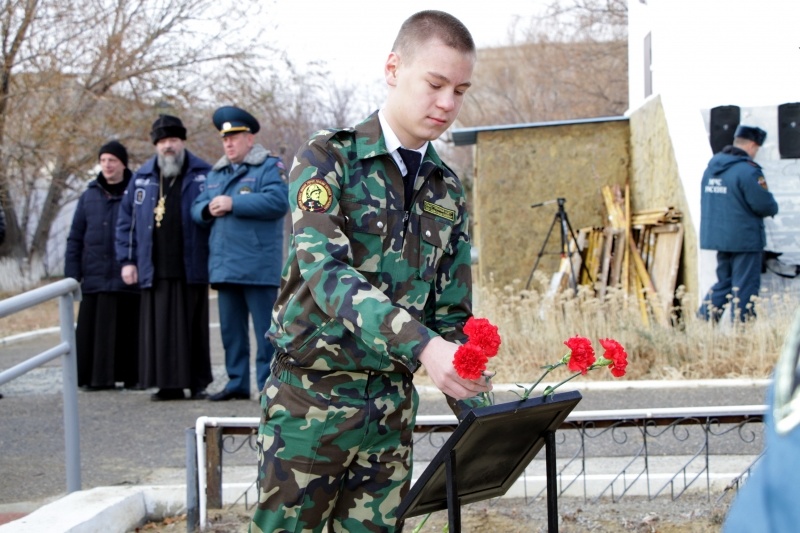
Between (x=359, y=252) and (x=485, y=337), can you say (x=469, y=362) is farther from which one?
(x=359, y=252)

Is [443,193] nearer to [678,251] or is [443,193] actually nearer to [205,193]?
[205,193]

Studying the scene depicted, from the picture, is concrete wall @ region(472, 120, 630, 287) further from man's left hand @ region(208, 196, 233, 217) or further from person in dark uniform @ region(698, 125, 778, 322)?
man's left hand @ region(208, 196, 233, 217)

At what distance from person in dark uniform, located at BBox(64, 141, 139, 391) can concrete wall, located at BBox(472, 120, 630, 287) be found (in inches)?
241

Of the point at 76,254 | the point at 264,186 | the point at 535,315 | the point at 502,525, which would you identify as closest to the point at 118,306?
the point at 76,254

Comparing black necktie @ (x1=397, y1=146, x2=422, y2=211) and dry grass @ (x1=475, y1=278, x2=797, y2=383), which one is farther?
dry grass @ (x1=475, y1=278, x2=797, y2=383)

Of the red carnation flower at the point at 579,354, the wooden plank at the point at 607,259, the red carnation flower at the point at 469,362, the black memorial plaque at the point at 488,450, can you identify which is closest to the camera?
the red carnation flower at the point at 469,362

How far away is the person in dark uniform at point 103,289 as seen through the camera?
9.00 meters

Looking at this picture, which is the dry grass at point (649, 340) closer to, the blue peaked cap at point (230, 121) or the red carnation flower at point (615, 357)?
the blue peaked cap at point (230, 121)

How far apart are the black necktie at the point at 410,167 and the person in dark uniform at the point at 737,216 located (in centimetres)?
743

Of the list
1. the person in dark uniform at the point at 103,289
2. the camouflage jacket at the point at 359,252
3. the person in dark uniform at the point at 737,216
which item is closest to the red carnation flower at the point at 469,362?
the camouflage jacket at the point at 359,252

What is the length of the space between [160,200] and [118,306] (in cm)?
141

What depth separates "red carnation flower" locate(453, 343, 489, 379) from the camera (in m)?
2.37

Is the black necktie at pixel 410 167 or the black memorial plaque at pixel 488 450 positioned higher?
the black necktie at pixel 410 167

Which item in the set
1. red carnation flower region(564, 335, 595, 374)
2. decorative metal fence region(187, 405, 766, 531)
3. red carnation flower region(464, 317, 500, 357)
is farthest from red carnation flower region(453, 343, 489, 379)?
decorative metal fence region(187, 405, 766, 531)
